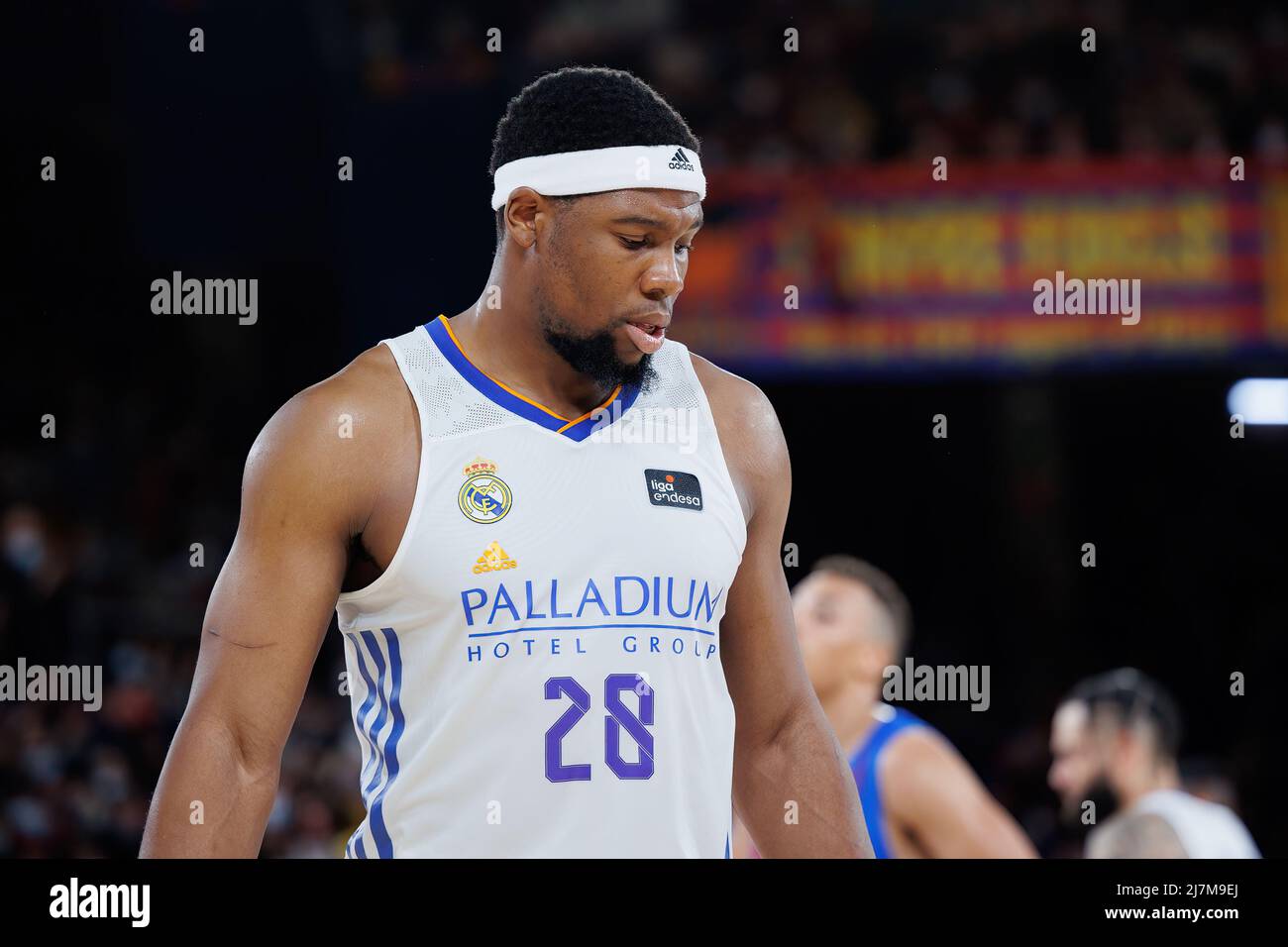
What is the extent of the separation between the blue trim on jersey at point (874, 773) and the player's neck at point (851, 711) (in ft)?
0.13

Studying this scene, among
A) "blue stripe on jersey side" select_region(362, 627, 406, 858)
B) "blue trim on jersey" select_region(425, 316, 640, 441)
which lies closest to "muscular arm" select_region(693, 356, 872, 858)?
"blue trim on jersey" select_region(425, 316, 640, 441)

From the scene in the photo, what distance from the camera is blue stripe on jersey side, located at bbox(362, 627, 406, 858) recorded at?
2824 millimetres

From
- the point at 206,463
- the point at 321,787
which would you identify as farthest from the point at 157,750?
the point at 206,463

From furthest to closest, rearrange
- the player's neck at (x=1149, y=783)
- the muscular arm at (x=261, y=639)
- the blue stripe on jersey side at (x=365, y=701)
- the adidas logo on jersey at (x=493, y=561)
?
the player's neck at (x=1149, y=783)
the blue stripe on jersey side at (x=365, y=701)
the adidas logo on jersey at (x=493, y=561)
the muscular arm at (x=261, y=639)

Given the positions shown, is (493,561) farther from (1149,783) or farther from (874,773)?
(1149,783)

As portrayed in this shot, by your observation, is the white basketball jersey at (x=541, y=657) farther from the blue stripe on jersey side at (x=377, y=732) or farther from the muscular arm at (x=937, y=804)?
the muscular arm at (x=937, y=804)

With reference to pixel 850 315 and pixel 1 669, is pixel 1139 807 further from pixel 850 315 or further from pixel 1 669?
pixel 1 669

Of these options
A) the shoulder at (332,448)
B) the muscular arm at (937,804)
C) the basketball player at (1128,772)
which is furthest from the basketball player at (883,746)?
the shoulder at (332,448)

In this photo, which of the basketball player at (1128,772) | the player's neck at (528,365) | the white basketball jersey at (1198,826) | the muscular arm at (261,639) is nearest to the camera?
the muscular arm at (261,639)

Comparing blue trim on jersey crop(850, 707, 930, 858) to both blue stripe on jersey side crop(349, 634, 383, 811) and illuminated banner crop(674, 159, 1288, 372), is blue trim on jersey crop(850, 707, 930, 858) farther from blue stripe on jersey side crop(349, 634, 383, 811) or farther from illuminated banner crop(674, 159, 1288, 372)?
illuminated banner crop(674, 159, 1288, 372)

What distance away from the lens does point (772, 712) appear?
3.04m

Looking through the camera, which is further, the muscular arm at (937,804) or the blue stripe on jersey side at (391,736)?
the muscular arm at (937,804)

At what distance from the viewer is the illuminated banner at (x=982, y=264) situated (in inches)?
Answer: 338

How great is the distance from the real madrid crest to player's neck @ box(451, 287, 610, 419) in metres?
0.18
